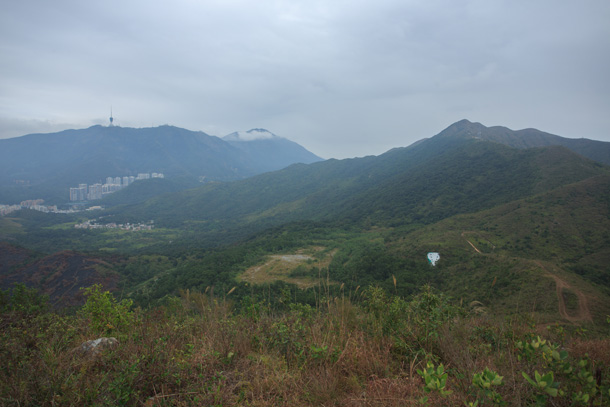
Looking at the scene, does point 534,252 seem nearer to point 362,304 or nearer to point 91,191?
point 362,304

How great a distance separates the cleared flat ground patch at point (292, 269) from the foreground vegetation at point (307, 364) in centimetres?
2426

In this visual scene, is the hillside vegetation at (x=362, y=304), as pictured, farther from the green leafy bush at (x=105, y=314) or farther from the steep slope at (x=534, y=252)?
the steep slope at (x=534, y=252)

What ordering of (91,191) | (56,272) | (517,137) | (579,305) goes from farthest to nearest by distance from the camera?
(91,191) < (517,137) < (56,272) < (579,305)

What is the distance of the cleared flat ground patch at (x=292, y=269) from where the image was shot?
30.6 meters

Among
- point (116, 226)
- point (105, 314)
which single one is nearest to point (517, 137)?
Result: point (105, 314)

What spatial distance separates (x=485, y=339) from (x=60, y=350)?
552cm

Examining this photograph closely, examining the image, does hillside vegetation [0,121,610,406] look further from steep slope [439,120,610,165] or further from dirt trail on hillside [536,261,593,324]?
steep slope [439,120,610,165]

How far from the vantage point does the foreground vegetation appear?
225 cm

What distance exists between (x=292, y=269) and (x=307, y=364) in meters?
31.7

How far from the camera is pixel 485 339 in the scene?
12.7 feet

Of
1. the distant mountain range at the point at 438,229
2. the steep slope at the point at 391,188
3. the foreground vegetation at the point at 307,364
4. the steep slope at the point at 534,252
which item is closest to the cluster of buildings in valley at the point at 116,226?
the distant mountain range at the point at 438,229

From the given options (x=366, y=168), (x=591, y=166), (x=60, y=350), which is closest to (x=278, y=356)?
(x=60, y=350)

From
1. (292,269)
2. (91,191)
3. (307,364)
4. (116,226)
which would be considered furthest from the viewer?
(91,191)

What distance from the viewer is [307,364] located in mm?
2996
